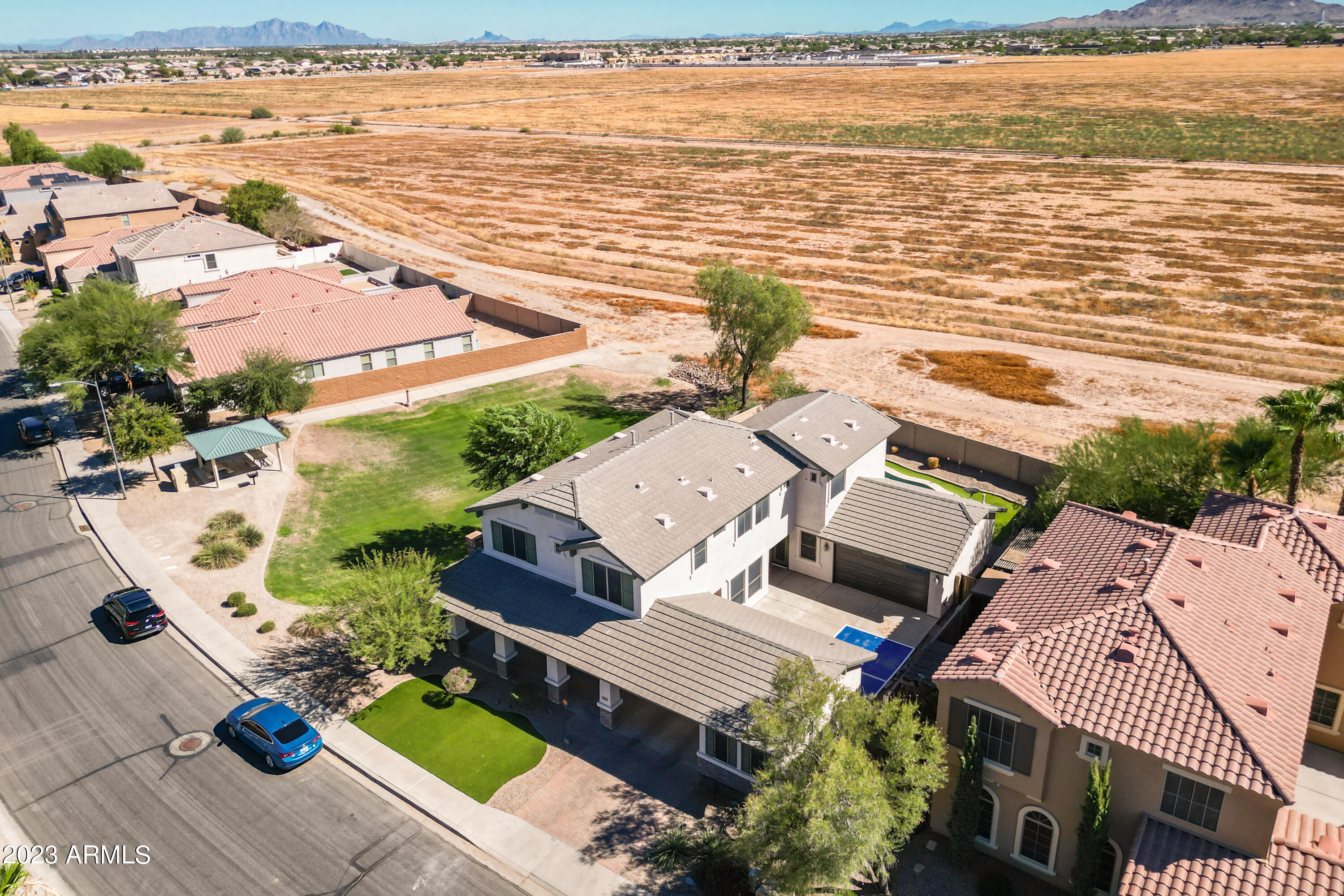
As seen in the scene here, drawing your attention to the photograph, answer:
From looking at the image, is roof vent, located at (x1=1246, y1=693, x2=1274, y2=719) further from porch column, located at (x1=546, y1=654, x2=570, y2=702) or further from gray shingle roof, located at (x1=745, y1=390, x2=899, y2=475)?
porch column, located at (x1=546, y1=654, x2=570, y2=702)

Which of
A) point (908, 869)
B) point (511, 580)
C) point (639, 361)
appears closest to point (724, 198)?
point (639, 361)

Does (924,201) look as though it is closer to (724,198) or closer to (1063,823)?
(724,198)

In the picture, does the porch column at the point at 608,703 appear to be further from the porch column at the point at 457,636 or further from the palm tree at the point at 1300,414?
the palm tree at the point at 1300,414

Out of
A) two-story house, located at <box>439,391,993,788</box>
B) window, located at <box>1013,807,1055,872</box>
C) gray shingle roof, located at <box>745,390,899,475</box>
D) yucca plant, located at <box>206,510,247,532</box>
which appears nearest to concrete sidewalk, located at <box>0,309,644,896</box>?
yucca plant, located at <box>206,510,247,532</box>

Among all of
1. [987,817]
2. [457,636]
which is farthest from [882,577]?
[457,636]

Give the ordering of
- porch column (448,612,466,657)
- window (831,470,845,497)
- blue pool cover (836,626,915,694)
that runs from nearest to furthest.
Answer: blue pool cover (836,626,915,694) → porch column (448,612,466,657) → window (831,470,845,497)

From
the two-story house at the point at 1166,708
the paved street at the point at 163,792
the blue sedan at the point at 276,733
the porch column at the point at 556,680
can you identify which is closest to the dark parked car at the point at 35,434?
the paved street at the point at 163,792
